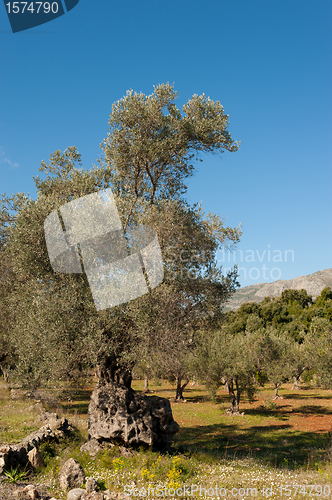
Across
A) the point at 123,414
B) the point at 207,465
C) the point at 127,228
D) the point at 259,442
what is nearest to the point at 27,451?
the point at 123,414

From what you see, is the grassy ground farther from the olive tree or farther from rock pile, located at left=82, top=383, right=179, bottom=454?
the olive tree

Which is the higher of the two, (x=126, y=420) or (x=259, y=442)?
(x=126, y=420)

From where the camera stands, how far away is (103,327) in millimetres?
11367

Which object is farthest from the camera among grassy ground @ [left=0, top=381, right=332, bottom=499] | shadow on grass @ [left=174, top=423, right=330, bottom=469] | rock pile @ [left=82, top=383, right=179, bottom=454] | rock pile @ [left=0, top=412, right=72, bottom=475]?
shadow on grass @ [left=174, top=423, right=330, bottom=469]

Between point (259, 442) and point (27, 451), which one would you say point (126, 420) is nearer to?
point (27, 451)

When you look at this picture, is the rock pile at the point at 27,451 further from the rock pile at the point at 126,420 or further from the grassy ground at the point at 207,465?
the rock pile at the point at 126,420

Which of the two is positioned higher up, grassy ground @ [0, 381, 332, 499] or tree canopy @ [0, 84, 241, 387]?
Result: tree canopy @ [0, 84, 241, 387]

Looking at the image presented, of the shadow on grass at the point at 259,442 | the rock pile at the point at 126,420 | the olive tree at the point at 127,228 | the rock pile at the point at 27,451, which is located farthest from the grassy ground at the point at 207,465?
the olive tree at the point at 127,228

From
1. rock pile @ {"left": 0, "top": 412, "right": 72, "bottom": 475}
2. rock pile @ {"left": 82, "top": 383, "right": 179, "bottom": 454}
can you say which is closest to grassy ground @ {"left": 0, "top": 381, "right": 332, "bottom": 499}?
rock pile @ {"left": 0, "top": 412, "right": 72, "bottom": 475}

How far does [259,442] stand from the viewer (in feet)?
72.3

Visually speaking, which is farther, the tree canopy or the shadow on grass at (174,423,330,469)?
the shadow on grass at (174,423,330,469)

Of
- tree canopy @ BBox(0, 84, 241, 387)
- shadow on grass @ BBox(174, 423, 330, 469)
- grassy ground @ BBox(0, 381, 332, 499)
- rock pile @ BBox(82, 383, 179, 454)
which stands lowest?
shadow on grass @ BBox(174, 423, 330, 469)

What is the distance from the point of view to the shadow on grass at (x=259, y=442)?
1652cm

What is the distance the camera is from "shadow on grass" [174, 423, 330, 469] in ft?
54.2
